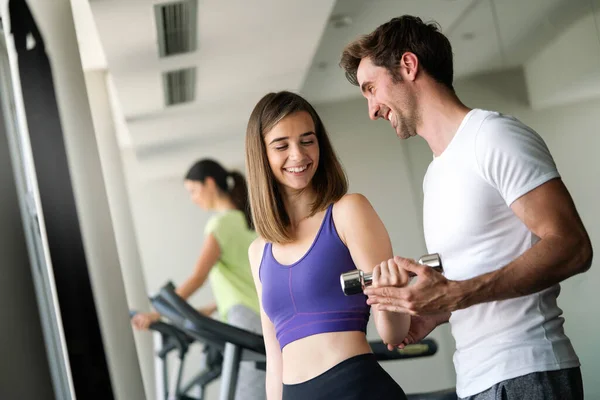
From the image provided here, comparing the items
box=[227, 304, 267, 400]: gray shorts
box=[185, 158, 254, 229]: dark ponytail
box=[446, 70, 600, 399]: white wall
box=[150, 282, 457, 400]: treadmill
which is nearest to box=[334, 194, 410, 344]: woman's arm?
box=[150, 282, 457, 400]: treadmill

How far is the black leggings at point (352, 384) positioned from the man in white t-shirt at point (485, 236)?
14cm

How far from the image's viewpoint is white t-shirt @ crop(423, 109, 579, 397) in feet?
3.86

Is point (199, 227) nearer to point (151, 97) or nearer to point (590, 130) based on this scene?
point (151, 97)

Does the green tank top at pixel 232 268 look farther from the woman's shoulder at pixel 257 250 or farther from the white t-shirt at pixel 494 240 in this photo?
the white t-shirt at pixel 494 240

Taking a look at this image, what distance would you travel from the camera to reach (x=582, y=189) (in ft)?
7.53

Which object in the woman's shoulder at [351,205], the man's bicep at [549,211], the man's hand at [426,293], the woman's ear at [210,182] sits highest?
the woman's ear at [210,182]

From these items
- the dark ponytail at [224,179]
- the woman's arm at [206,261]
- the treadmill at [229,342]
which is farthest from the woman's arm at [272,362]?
the dark ponytail at [224,179]

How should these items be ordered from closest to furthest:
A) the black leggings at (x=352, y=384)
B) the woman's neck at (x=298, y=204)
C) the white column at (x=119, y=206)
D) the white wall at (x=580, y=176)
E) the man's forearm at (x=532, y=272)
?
the man's forearm at (x=532, y=272), the black leggings at (x=352, y=384), the woman's neck at (x=298, y=204), the white wall at (x=580, y=176), the white column at (x=119, y=206)

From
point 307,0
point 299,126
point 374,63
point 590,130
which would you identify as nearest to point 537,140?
point 374,63

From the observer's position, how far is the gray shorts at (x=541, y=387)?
119cm

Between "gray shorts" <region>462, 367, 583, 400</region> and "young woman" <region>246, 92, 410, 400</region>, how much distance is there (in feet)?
0.70

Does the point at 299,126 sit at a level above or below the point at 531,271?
above

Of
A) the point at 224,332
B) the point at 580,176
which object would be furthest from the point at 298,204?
the point at 580,176

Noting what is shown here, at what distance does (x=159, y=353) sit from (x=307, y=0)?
5.72 ft
